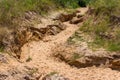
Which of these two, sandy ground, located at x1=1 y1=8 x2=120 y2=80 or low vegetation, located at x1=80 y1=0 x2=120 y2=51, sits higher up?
low vegetation, located at x1=80 y1=0 x2=120 y2=51

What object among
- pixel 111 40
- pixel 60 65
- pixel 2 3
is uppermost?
pixel 2 3

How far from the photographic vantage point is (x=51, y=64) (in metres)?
9.14

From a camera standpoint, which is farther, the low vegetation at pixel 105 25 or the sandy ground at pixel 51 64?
the low vegetation at pixel 105 25

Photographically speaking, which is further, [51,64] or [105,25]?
[105,25]

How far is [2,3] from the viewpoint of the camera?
1065 centimetres

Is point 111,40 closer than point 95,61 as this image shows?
No

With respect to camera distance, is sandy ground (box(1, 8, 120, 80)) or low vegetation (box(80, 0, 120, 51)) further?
low vegetation (box(80, 0, 120, 51))

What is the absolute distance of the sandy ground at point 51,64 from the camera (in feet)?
27.1

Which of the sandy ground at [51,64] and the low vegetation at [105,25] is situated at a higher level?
the low vegetation at [105,25]

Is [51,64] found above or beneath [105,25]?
beneath

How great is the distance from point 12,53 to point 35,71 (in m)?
1.35

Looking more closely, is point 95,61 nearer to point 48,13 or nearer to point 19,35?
point 19,35

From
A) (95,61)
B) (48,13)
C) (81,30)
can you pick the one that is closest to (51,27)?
(48,13)

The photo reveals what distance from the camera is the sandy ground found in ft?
27.1
